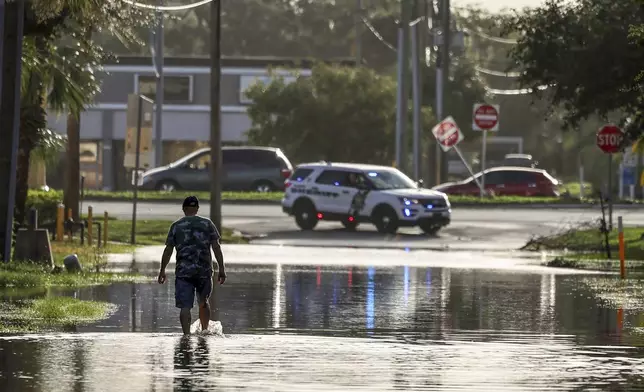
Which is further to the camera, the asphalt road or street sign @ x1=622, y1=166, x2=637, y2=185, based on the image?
street sign @ x1=622, y1=166, x2=637, y2=185

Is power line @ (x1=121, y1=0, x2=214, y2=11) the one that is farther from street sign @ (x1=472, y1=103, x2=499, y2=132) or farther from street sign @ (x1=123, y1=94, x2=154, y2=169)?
street sign @ (x1=472, y1=103, x2=499, y2=132)

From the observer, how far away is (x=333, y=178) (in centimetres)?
4634

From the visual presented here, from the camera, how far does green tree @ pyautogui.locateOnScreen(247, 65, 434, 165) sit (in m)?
73.4

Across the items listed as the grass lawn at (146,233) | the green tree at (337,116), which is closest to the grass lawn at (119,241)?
the grass lawn at (146,233)

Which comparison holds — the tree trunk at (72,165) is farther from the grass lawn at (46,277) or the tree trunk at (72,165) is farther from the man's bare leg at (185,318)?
the man's bare leg at (185,318)

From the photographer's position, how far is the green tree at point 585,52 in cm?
3875

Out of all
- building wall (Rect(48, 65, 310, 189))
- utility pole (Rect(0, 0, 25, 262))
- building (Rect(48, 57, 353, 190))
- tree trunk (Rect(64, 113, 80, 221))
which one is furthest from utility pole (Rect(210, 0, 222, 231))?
building wall (Rect(48, 65, 310, 189))

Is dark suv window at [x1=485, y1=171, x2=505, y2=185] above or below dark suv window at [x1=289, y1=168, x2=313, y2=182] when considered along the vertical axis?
above

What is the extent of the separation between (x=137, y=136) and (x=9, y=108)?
33.9ft

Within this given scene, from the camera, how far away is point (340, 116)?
73.5 meters

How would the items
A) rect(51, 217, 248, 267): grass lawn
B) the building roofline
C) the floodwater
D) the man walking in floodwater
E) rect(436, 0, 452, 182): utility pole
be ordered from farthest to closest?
the building roofline → rect(436, 0, 452, 182): utility pole → rect(51, 217, 248, 267): grass lawn → the man walking in floodwater → the floodwater

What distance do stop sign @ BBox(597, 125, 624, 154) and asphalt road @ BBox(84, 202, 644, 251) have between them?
→ 145 inches

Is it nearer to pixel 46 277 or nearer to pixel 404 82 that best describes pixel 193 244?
pixel 46 277

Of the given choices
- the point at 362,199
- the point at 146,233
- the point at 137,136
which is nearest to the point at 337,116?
the point at 362,199
